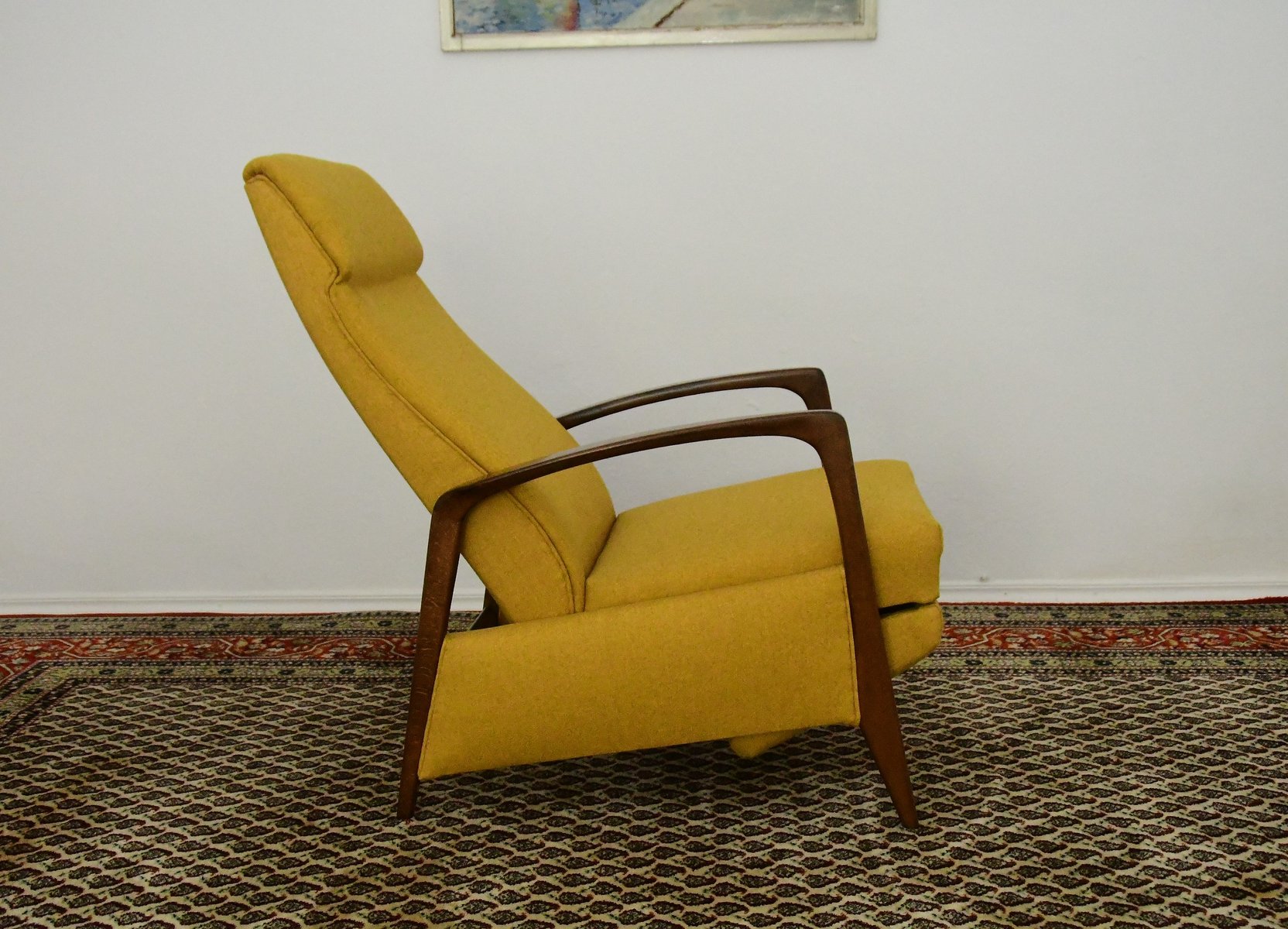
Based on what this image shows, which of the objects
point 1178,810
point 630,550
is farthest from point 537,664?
point 1178,810

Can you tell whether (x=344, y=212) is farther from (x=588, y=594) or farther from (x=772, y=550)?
(x=772, y=550)

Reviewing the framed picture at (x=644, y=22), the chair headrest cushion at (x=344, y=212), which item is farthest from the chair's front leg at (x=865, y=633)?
the framed picture at (x=644, y=22)

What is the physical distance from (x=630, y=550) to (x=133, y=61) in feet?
5.92

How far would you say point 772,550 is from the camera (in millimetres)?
1712

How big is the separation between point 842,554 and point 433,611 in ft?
2.03

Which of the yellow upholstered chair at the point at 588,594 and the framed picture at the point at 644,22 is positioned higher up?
the framed picture at the point at 644,22

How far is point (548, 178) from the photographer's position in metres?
2.66

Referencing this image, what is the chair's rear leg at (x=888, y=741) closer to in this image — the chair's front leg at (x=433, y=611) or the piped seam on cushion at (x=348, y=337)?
the piped seam on cushion at (x=348, y=337)

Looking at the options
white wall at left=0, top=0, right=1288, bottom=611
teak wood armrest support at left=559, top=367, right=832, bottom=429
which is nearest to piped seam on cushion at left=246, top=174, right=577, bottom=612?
teak wood armrest support at left=559, top=367, right=832, bottom=429

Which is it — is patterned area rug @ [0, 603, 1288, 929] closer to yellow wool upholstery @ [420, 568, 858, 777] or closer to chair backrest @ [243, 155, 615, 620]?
yellow wool upholstery @ [420, 568, 858, 777]

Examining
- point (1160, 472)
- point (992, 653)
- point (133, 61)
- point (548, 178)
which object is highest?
point (133, 61)

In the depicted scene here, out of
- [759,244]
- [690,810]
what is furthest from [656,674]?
[759,244]

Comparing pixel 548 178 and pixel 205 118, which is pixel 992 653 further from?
pixel 205 118

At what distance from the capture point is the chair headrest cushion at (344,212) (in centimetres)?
169
